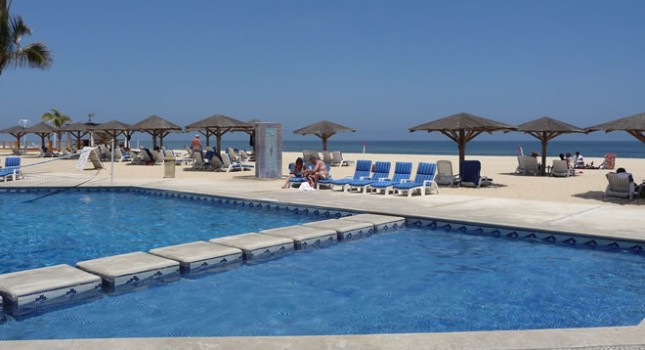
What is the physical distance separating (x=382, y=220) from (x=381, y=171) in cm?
535

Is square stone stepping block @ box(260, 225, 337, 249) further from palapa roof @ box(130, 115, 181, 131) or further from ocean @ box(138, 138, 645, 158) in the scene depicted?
ocean @ box(138, 138, 645, 158)

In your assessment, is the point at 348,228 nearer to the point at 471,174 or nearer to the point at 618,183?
the point at 618,183

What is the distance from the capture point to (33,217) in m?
11.0

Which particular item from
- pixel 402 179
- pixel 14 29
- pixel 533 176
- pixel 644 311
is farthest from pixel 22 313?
pixel 14 29

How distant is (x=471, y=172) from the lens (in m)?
15.3

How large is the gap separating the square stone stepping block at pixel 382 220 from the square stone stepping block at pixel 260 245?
1.94 meters

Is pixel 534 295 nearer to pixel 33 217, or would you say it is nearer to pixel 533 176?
pixel 33 217

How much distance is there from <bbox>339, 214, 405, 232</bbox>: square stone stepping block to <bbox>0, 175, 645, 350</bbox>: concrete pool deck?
280 millimetres

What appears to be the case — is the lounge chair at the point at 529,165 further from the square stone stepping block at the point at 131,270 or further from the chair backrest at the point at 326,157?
the square stone stepping block at the point at 131,270

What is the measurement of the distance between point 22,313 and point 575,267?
640cm

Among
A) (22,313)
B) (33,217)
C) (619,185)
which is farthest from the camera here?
(619,185)

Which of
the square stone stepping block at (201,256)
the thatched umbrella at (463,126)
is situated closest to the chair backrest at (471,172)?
the thatched umbrella at (463,126)

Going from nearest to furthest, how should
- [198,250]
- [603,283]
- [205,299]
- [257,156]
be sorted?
[205,299], [603,283], [198,250], [257,156]

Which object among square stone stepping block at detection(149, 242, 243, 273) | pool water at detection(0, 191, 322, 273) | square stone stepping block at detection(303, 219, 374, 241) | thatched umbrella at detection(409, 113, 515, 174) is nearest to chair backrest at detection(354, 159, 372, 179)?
thatched umbrella at detection(409, 113, 515, 174)
